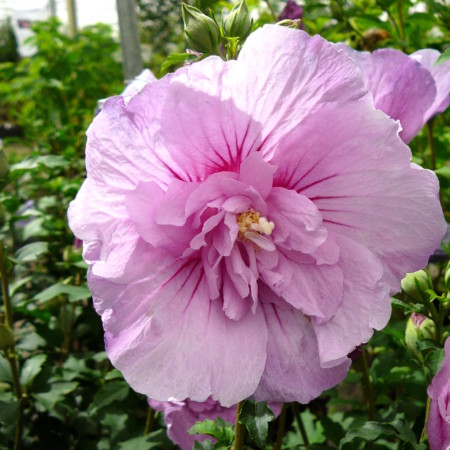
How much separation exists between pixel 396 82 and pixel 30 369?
90 cm

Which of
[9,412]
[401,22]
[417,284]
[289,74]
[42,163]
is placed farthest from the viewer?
[401,22]

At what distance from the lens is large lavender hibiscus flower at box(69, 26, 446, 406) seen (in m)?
0.56

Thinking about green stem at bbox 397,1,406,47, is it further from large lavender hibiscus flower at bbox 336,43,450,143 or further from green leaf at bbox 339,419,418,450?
green leaf at bbox 339,419,418,450

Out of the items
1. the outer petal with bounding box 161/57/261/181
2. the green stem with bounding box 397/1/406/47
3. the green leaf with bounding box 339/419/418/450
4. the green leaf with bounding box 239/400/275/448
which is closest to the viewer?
the outer petal with bounding box 161/57/261/181

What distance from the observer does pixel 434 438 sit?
2.25ft

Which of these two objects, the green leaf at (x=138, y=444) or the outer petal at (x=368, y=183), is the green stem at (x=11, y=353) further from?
the outer petal at (x=368, y=183)

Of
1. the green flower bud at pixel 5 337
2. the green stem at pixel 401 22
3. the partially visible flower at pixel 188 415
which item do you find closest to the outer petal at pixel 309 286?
the partially visible flower at pixel 188 415

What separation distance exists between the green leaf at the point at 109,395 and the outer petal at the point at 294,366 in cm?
64

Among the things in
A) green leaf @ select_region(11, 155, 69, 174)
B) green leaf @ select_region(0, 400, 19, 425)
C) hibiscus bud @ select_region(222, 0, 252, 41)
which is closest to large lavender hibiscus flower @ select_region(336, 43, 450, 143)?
hibiscus bud @ select_region(222, 0, 252, 41)

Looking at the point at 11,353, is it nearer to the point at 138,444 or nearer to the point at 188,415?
the point at 138,444

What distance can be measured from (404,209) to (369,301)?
0.10 meters

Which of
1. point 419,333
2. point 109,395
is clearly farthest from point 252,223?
point 109,395

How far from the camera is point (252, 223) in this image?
611 mm

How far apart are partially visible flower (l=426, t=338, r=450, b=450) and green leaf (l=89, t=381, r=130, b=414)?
2.21 ft
